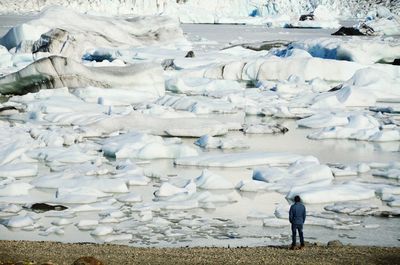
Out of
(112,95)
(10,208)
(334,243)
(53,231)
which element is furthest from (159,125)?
(334,243)

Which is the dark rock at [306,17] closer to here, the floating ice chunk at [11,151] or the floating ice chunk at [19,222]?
the floating ice chunk at [11,151]

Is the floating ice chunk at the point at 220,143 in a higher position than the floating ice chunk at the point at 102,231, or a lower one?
lower

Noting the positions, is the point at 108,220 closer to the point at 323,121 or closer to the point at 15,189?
the point at 15,189

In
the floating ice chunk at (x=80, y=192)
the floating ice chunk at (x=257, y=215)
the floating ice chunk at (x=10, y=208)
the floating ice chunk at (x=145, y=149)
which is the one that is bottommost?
the floating ice chunk at (x=145, y=149)

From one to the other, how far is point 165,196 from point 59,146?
4.14 meters

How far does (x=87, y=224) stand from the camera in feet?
29.6

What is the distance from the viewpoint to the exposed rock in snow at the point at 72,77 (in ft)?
66.4

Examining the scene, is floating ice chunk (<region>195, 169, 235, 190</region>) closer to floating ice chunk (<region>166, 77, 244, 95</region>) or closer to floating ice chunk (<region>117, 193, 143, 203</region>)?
floating ice chunk (<region>117, 193, 143, 203</region>)

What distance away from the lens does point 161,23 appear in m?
34.0

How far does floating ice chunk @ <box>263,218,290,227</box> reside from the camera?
30.0ft

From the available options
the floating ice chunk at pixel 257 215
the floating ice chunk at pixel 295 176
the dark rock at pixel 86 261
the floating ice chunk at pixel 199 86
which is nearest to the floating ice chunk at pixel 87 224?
the floating ice chunk at pixel 257 215

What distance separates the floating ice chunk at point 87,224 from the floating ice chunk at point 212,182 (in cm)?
224

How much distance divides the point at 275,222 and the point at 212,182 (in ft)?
6.23

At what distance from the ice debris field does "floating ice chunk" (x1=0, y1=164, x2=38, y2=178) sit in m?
0.03
